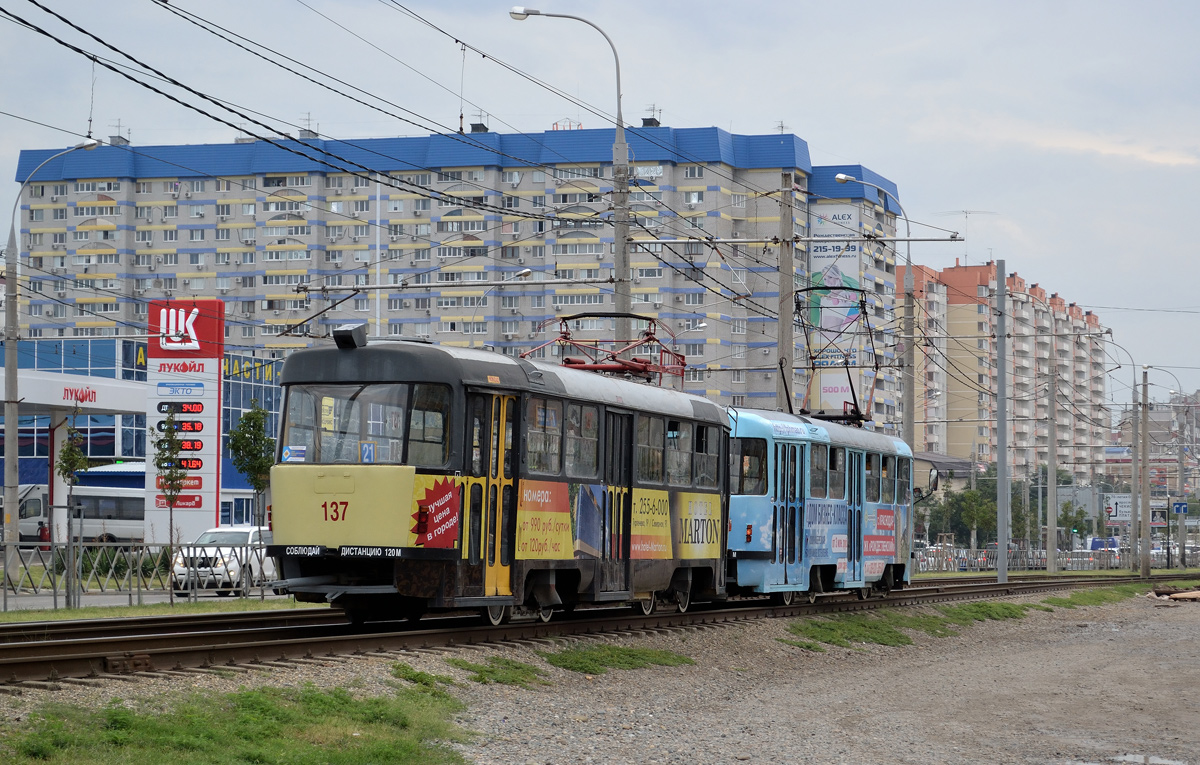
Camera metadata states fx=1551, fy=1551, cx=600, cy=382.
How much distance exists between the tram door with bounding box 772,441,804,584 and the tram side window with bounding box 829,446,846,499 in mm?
1563

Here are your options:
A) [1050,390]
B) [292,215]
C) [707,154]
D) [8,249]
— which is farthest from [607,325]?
[8,249]

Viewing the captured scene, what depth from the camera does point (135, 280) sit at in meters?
123

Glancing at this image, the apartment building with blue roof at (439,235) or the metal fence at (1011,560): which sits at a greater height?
the apartment building with blue roof at (439,235)

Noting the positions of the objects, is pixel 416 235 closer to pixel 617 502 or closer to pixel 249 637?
pixel 617 502

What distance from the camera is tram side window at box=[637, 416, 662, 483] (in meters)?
19.6

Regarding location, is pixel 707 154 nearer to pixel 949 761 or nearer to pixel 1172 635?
pixel 1172 635

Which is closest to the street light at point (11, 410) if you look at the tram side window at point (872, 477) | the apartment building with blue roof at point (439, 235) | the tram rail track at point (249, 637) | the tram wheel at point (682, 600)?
the tram rail track at point (249, 637)

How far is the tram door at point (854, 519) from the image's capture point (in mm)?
26734

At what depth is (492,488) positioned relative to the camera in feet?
53.1

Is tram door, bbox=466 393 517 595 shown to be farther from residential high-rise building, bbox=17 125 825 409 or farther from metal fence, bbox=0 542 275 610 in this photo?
residential high-rise building, bbox=17 125 825 409

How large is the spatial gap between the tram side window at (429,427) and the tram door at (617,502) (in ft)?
11.0

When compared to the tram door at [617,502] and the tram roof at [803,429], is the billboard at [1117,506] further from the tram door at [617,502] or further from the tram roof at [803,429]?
the tram door at [617,502]

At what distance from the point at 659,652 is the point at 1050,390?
45909mm

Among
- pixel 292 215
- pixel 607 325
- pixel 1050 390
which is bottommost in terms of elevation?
pixel 1050 390
